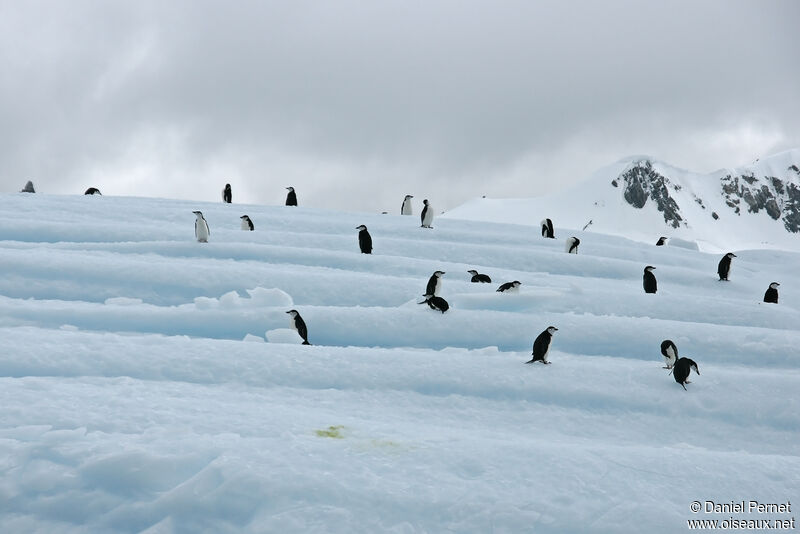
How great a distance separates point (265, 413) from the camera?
4.52 meters

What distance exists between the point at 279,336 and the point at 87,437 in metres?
3.14

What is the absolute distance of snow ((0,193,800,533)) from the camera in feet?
11.3

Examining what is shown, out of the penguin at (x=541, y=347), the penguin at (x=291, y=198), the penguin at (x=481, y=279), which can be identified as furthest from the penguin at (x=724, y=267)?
the penguin at (x=291, y=198)

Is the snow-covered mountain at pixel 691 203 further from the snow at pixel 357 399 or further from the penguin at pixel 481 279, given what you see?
the snow at pixel 357 399

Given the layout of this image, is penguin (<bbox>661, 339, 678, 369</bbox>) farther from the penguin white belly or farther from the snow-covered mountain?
the snow-covered mountain

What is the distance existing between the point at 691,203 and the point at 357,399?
173492 mm

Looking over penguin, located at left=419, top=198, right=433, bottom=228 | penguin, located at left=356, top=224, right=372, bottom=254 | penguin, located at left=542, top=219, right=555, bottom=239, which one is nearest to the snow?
penguin, located at left=356, top=224, right=372, bottom=254

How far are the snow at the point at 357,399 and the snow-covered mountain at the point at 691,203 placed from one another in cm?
11987

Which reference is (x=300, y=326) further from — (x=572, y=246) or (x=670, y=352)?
(x=572, y=246)

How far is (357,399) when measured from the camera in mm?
5336

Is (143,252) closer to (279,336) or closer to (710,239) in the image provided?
(279,336)

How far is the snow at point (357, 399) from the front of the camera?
11.3 ft

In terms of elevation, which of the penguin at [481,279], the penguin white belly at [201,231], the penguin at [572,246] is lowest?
the penguin at [481,279]

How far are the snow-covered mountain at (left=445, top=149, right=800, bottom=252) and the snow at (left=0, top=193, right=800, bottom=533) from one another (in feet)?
393
